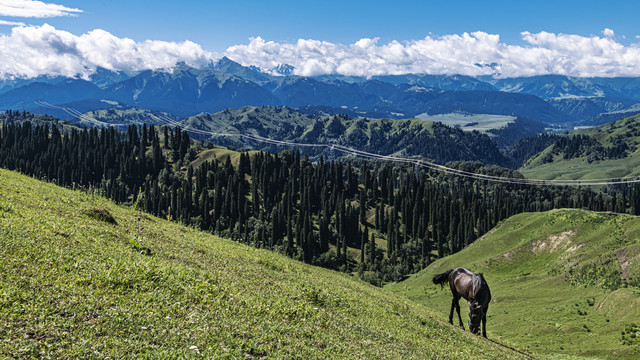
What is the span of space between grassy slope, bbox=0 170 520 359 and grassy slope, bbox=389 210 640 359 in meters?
18.0

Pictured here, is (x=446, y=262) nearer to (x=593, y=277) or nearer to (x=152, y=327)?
(x=593, y=277)

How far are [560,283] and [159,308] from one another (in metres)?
86.7

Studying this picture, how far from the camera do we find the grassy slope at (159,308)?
44.5 feet

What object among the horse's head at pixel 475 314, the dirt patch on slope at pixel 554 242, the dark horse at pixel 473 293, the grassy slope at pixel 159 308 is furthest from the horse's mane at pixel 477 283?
the dirt patch on slope at pixel 554 242

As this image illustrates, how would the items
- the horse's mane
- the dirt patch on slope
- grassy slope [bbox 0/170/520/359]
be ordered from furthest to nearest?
the dirt patch on slope
the horse's mane
grassy slope [bbox 0/170/520/359]

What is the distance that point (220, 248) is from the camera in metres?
34.9

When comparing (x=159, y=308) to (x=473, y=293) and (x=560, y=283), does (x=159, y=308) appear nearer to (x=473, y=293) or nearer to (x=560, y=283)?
(x=473, y=293)

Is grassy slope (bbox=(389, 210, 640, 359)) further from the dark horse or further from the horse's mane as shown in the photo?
the horse's mane

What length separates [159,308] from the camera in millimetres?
16469

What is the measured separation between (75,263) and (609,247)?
9823 cm

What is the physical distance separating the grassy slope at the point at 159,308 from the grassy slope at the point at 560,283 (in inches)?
709

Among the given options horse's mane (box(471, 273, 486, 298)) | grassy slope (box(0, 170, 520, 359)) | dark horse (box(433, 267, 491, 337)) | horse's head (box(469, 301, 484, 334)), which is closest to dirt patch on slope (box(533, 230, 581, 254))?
dark horse (box(433, 267, 491, 337))

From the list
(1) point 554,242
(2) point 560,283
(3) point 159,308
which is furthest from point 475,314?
(1) point 554,242

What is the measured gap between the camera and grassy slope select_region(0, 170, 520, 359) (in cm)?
1355
